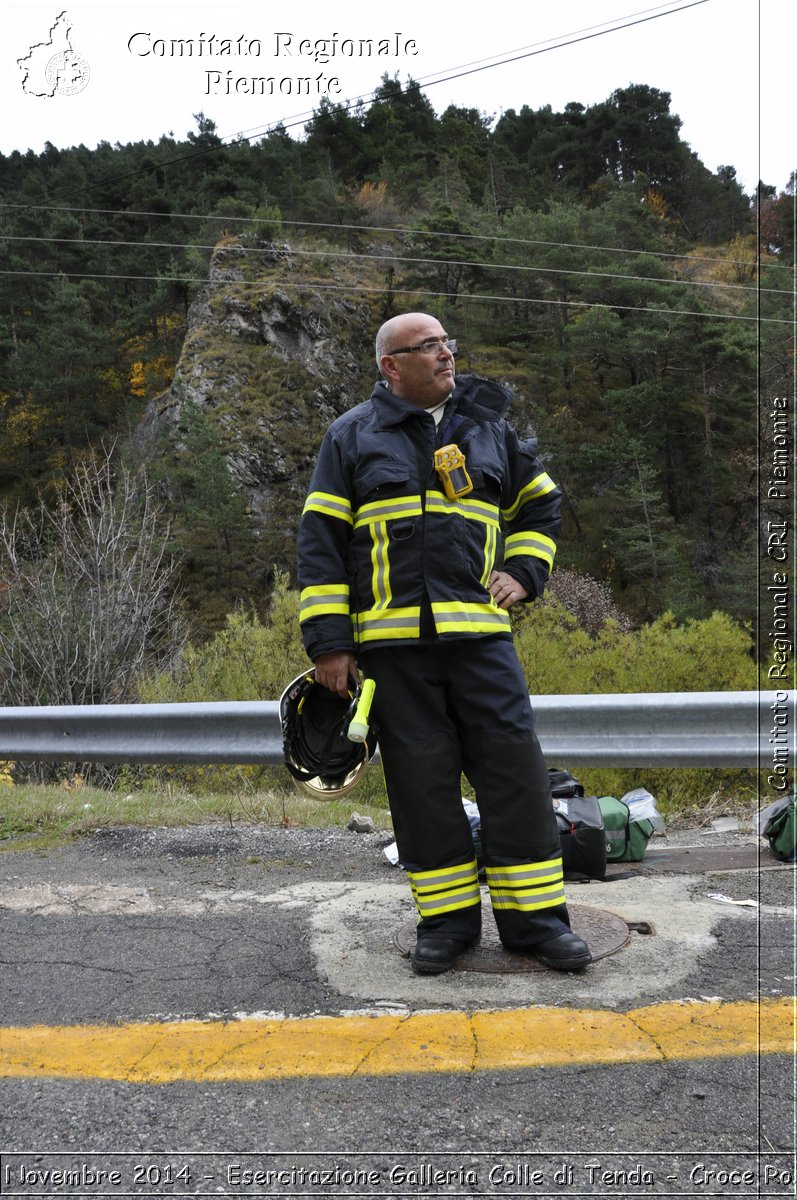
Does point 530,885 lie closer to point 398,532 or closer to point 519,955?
point 519,955

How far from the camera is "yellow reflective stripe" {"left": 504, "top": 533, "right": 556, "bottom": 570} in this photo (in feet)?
11.1

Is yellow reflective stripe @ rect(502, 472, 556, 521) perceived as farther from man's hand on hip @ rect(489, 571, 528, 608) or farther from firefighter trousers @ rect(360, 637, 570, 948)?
firefighter trousers @ rect(360, 637, 570, 948)

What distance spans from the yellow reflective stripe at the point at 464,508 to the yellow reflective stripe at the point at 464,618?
26 cm

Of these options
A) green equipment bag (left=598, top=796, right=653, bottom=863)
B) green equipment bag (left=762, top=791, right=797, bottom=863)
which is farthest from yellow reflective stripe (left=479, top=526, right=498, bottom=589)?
green equipment bag (left=762, top=791, right=797, bottom=863)

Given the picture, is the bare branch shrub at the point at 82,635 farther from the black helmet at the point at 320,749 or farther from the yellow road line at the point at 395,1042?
the yellow road line at the point at 395,1042

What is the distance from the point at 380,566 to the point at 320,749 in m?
0.61

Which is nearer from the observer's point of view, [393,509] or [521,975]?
[521,975]

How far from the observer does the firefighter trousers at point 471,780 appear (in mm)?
3107

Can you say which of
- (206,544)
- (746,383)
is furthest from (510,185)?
(206,544)

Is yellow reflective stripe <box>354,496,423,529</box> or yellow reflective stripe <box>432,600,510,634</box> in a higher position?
yellow reflective stripe <box>354,496,423,529</box>

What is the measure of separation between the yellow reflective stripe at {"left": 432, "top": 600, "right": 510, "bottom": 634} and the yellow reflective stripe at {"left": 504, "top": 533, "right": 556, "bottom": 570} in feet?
0.96

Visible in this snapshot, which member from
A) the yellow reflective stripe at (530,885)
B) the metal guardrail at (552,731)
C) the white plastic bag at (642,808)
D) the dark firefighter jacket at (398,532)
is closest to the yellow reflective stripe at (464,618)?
the dark firefighter jacket at (398,532)

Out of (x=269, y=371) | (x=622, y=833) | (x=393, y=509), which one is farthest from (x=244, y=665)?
(x=269, y=371)

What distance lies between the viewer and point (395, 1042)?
2570 millimetres
